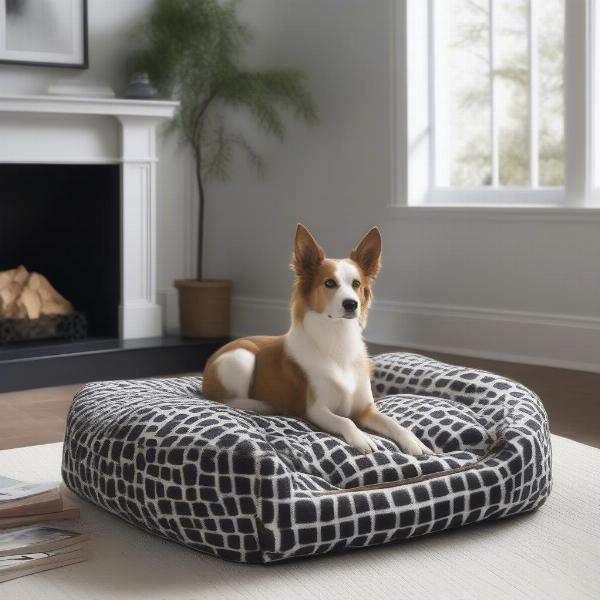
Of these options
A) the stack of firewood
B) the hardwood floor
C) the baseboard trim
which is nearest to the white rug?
the hardwood floor

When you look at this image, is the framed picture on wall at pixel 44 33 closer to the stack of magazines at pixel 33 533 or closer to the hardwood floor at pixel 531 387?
the hardwood floor at pixel 531 387

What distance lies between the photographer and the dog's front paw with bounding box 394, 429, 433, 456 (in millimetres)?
2648

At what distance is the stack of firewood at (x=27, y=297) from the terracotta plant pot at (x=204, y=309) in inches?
26.5

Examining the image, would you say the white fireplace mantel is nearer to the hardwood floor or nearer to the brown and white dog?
the hardwood floor

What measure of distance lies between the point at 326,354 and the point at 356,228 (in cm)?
298

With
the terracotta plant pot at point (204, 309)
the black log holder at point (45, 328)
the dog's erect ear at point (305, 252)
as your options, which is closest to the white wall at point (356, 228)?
the terracotta plant pot at point (204, 309)

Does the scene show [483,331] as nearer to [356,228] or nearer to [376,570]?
[356,228]

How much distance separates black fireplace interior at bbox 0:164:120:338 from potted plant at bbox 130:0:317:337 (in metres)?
0.47

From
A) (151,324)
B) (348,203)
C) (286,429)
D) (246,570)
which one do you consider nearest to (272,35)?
(348,203)

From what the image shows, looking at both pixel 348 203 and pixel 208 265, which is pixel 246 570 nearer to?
pixel 348 203

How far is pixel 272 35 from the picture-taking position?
19.6 feet

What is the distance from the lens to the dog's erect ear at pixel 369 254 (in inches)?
111

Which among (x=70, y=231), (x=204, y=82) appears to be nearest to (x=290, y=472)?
(x=70, y=231)

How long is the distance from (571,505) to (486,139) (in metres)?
2.88
